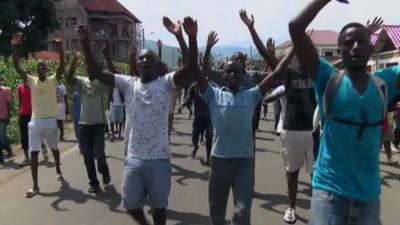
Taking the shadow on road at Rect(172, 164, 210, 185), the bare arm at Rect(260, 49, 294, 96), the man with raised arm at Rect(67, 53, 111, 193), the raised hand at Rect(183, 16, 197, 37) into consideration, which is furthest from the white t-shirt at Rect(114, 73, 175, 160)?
the shadow on road at Rect(172, 164, 210, 185)

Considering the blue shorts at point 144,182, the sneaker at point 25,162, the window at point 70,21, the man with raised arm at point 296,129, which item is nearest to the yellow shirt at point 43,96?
the sneaker at point 25,162

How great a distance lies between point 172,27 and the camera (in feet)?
16.5

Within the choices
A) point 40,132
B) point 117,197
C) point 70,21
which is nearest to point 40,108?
point 40,132

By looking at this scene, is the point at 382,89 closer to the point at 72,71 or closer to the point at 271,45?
the point at 271,45

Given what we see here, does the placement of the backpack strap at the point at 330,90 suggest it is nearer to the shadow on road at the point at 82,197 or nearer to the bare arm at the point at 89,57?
the bare arm at the point at 89,57

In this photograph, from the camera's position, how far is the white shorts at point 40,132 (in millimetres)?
8203

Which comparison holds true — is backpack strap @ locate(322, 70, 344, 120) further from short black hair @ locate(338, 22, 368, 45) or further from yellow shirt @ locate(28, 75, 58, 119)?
yellow shirt @ locate(28, 75, 58, 119)

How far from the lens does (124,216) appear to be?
22.8ft

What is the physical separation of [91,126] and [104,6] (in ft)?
262

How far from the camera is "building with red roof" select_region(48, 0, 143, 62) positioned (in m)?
80.4

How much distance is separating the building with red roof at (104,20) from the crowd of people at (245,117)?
69.8 meters

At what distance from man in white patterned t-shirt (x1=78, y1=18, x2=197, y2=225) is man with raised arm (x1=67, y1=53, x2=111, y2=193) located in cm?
309

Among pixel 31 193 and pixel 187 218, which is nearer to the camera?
pixel 187 218

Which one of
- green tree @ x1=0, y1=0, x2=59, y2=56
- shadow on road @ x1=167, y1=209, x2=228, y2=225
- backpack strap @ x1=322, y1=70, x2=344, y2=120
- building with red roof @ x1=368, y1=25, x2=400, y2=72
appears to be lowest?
shadow on road @ x1=167, y1=209, x2=228, y2=225
